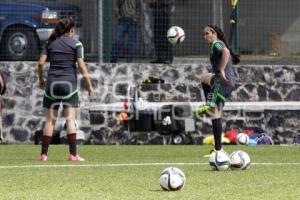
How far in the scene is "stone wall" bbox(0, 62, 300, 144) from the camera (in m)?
22.4

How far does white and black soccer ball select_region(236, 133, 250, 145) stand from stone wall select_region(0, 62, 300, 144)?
2.76 feet

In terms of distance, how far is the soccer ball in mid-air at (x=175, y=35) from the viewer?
22.0 metres

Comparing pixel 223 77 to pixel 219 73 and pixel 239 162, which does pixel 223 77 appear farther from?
pixel 239 162

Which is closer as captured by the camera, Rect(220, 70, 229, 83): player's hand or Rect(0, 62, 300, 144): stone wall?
Rect(220, 70, 229, 83): player's hand

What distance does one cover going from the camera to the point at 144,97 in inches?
890

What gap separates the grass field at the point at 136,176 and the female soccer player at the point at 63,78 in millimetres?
449

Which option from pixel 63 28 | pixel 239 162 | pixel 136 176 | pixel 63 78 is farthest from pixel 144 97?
pixel 136 176

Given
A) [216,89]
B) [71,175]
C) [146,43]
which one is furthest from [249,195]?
[146,43]

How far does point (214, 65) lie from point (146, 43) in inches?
263

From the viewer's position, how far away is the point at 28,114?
22750 millimetres

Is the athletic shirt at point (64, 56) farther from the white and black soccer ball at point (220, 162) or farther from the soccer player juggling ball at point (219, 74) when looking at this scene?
the white and black soccer ball at point (220, 162)

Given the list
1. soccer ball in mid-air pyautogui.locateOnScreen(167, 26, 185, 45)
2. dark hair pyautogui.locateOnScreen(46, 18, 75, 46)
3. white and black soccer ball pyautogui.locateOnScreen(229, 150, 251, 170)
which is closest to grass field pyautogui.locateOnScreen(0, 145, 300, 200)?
white and black soccer ball pyautogui.locateOnScreen(229, 150, 251, 170)

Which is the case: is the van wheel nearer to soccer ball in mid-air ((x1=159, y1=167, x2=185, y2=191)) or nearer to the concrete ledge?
the concrete ledge

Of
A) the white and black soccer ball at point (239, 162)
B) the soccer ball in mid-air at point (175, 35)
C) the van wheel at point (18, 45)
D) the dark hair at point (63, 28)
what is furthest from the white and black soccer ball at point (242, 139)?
the white and black soccer ball at point (239, 162)
